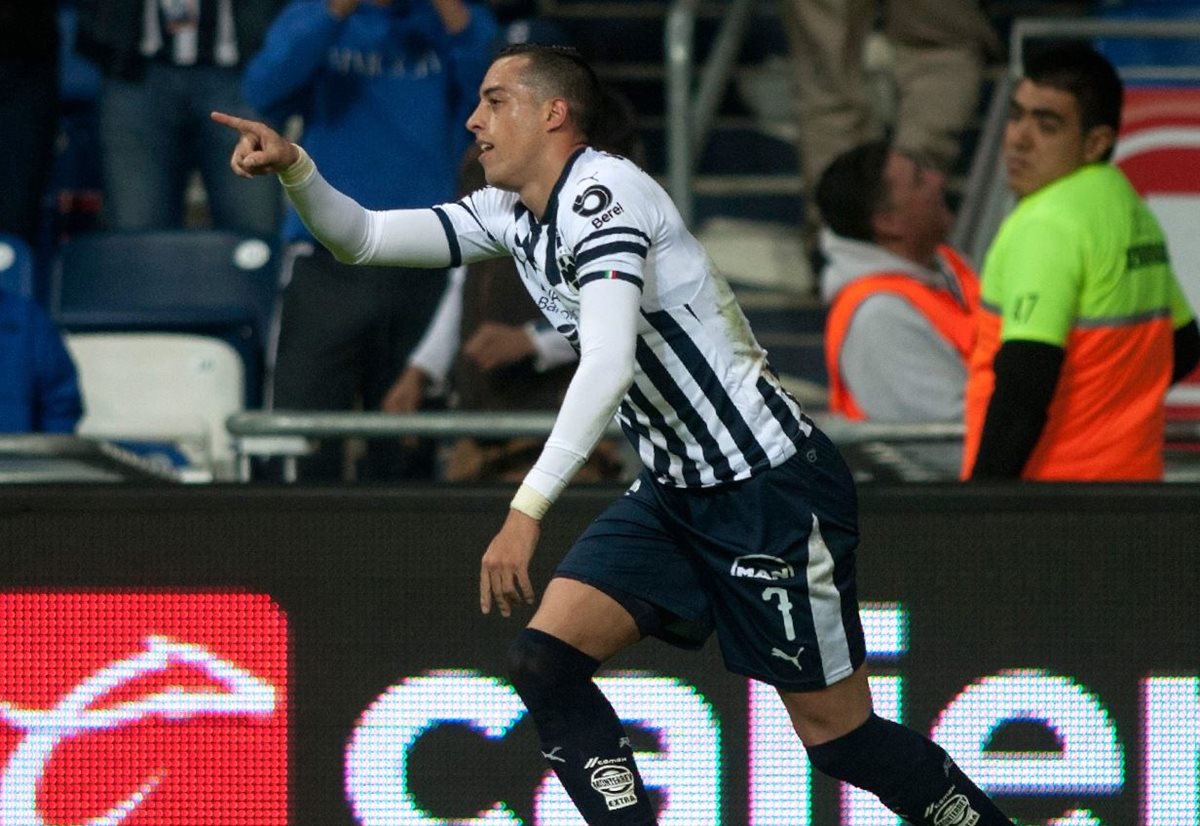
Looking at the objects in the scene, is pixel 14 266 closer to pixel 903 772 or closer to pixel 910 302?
pixel 910 302

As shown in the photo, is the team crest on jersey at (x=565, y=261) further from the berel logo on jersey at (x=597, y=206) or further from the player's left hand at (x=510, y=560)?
the player's left hand at (x=510, y=560)

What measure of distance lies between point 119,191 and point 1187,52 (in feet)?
13.0

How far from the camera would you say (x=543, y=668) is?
4.22 m

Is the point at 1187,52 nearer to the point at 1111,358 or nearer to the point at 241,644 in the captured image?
the point at 1111,358

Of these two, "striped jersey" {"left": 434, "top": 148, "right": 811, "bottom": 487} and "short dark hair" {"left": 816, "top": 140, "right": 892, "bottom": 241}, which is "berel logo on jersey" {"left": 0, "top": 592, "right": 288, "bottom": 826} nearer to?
"striped jersey" {"left": 434, "top": 148, "right": 811, "bottom": 487}

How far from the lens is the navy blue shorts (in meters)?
4.38

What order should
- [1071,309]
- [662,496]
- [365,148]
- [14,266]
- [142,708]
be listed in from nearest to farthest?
[662,496], [142,708], [1071,309], [365,148], [14,266]

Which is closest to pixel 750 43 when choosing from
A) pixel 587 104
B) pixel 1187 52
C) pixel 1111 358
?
pixel 1187 52

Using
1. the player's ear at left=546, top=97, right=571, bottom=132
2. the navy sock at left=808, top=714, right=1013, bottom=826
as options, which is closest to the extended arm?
the player's ear at left=546, top=97, right=571, bottom=132

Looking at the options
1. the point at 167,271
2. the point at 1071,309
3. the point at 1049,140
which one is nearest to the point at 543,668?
the point at 1071,309

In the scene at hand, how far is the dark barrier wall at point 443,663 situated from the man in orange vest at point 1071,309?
497 millimetres

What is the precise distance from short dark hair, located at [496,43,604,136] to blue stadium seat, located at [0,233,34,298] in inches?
171

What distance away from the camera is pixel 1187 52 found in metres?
8.29

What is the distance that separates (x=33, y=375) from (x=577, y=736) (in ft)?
10.3
